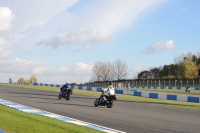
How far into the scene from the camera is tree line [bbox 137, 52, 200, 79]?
9219cm

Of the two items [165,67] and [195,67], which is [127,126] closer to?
[195,67]

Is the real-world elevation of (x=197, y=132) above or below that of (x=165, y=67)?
below

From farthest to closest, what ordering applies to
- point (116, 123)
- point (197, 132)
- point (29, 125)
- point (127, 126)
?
point (116, 123) < point (127, 126) < point (197, 132) < point (29, 125)

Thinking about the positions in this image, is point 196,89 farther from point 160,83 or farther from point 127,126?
point 127,126

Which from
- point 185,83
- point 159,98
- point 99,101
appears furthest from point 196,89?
point 99,101

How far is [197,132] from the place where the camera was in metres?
11.0

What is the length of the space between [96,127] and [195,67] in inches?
3353

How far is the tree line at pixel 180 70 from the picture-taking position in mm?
92188

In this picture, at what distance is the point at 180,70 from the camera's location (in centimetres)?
9794

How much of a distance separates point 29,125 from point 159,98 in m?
23.5

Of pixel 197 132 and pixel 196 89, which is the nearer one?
pixel 197 132

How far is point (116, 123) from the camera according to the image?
41.8ft

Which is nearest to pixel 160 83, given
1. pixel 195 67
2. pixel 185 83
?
pixel 185 83

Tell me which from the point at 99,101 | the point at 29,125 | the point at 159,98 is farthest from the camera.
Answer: the point at 159,98
